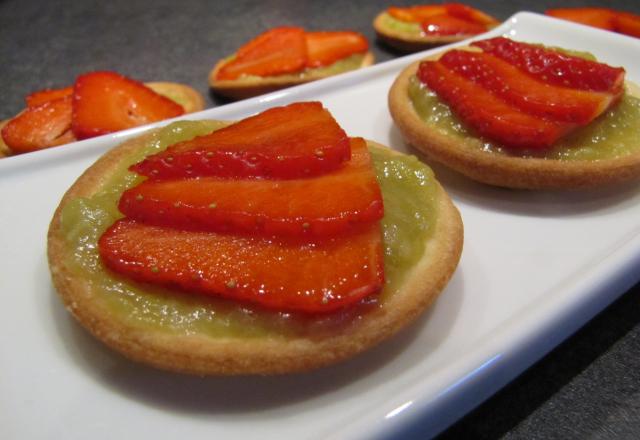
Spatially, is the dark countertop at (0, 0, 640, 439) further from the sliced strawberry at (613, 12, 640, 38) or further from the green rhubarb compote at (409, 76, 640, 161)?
the sliced strawberry at (613, 12, 640, 38)

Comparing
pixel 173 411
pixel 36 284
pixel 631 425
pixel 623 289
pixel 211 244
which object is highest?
pixel 211 244

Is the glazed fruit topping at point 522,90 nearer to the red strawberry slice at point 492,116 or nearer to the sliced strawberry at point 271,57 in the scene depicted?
the red strawberry slice at point 492,116

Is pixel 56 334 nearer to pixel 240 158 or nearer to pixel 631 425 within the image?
pixel 240 158

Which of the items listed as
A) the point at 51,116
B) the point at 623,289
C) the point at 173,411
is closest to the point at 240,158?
the point at 173,411

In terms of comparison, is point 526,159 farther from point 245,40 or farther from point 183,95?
point 245,40

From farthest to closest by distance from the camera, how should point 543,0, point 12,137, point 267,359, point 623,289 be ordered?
point 543,0 → point 12,137 → point 623,289 → point 267,359

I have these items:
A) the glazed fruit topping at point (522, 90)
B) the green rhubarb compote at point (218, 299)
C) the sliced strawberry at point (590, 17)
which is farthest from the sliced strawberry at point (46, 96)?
the sliced strawberry at point (590, 17)

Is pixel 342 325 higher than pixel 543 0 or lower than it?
higher

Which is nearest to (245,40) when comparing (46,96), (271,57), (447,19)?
(271,57)
